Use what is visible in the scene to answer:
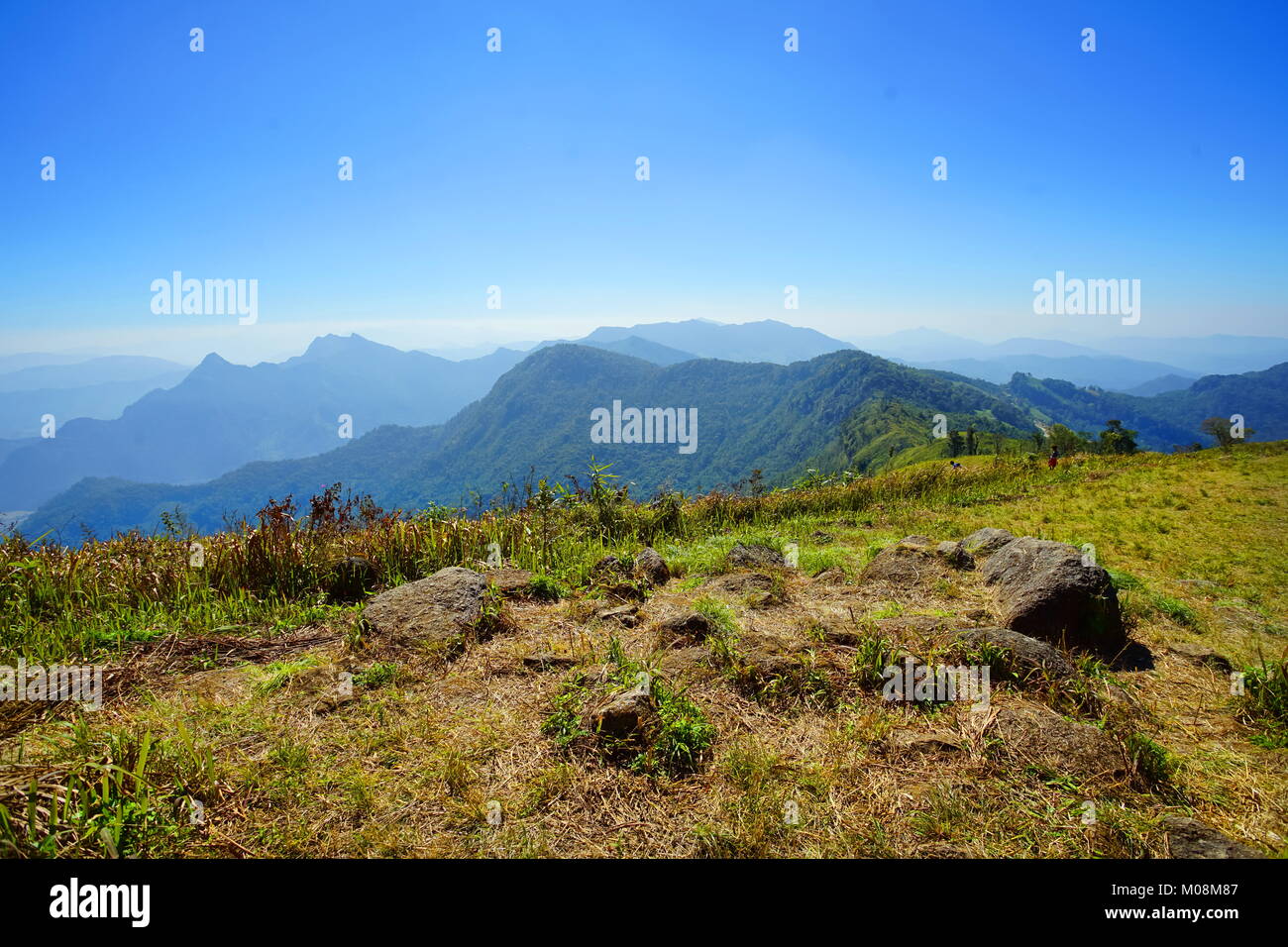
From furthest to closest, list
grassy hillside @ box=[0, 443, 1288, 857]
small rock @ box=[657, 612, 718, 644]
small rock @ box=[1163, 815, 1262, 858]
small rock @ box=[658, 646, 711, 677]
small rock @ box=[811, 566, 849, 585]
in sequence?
small rock @ box=[811, 566, 849, 585]
small rock @ box=[657, 612, 718, 644]
small rock @ box=[658, 646, 711, 677]
grassy hillside @ box=[0, 443, 1288, 857]
small rock @ box=[1163, 815, 1262, 858]

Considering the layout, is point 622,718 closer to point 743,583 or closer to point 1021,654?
point 743,583

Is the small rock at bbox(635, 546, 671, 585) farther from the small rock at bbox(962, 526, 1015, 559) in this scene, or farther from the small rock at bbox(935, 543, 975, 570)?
the small rock at bbox(962, 526, 1015, 559)

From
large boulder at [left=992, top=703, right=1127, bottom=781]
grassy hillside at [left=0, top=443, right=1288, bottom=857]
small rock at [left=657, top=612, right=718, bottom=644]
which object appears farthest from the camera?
small rock at [left=657, top=612, right=718, bottom=644]

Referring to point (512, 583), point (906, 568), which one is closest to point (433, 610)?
point (512, 583)

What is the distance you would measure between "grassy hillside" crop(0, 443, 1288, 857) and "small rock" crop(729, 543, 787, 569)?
214 mm

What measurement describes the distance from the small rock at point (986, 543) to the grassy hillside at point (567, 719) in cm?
83

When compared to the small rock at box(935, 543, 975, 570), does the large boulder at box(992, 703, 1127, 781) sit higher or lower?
lower

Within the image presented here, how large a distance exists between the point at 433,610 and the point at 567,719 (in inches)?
77.9

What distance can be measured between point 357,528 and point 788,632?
16.5 feet

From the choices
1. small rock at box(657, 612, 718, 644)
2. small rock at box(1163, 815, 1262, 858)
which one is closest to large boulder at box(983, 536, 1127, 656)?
small rock at box(1163, 815, 1262, 858)

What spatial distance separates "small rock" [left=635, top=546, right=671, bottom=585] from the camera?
237 inches

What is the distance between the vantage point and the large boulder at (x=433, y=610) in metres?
4.54

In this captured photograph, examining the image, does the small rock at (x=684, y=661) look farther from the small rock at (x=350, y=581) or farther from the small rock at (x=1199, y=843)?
the small rock at (x=350, y=581)
